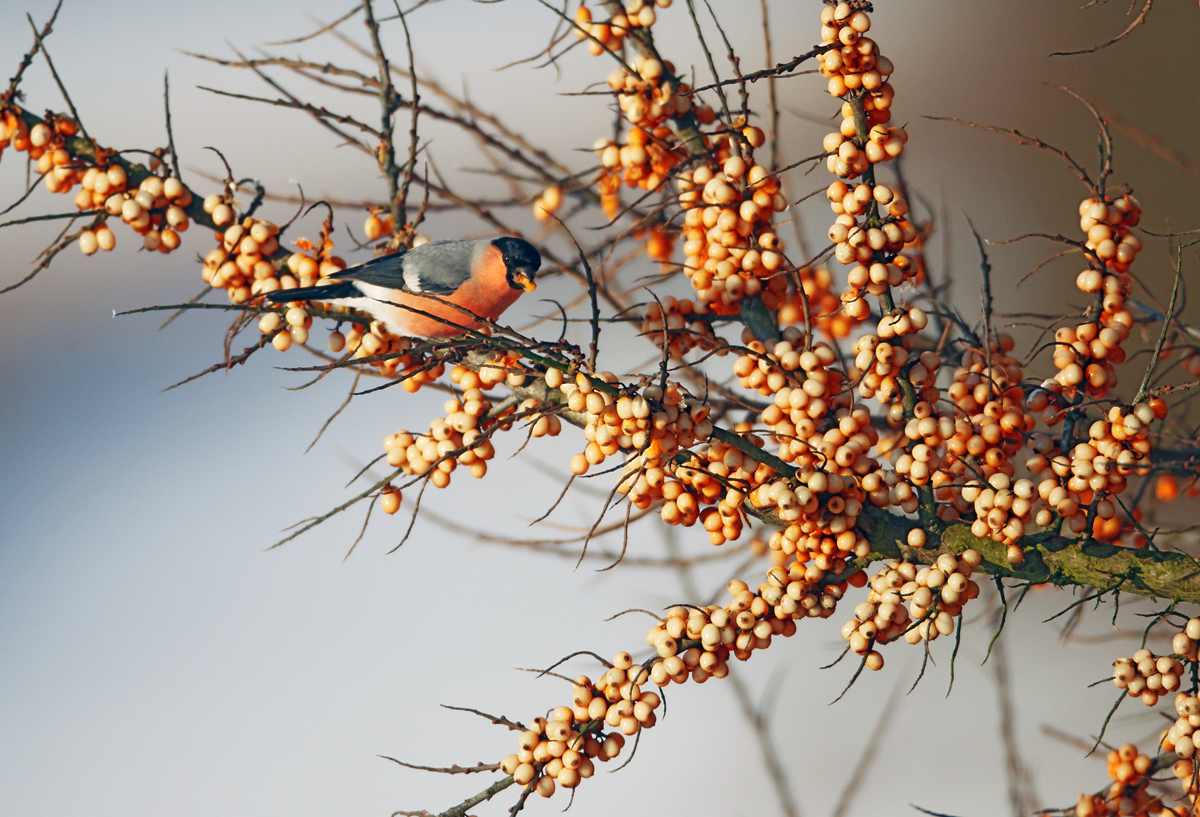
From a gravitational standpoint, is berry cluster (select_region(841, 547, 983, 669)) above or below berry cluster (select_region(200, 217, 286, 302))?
below

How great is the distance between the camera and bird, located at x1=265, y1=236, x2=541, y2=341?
3.04 feet

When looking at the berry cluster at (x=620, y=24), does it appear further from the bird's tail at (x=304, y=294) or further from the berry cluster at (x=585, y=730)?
the berry cluster at (x=585, y=730)

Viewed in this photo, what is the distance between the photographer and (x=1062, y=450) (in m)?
0.79

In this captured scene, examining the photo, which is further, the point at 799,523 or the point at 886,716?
the point at 886,716

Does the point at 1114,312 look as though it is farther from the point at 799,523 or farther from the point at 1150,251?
the point at 1150,251

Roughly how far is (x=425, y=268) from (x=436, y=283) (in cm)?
4

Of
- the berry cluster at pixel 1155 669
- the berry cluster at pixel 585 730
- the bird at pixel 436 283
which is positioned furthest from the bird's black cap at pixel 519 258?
the berry cluster at pixel 1155 669

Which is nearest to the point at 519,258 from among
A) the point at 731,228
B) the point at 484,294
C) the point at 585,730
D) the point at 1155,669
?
the point at 484,294

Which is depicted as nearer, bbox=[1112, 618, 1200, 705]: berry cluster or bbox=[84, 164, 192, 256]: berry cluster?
bbox=[1112, 618, 1200, 705]: berry cluster

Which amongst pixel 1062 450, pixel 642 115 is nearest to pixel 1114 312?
pixel 1062 450

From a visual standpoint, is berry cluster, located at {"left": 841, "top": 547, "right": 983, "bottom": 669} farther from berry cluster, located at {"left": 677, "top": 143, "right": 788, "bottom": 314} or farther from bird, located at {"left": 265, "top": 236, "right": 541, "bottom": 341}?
bird, located at {"left": 265, "top": 236, "right": 541, "bottom": 341}

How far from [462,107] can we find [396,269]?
23cm

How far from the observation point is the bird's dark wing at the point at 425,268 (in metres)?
0.95

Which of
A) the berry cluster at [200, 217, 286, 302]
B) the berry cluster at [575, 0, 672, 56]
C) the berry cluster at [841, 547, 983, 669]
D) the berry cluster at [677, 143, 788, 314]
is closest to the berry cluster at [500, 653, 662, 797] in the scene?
the berry cluster at [841, 547, 983, 669]
